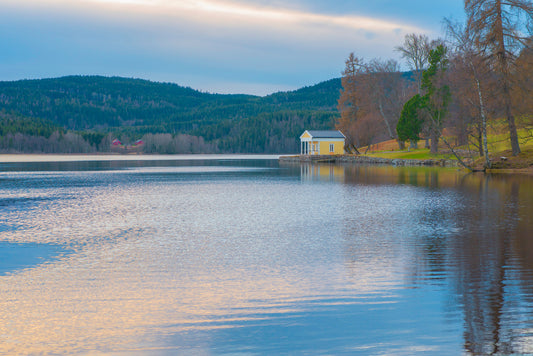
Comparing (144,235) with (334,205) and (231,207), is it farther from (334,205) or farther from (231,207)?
(334,205)

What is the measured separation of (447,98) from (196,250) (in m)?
58.3

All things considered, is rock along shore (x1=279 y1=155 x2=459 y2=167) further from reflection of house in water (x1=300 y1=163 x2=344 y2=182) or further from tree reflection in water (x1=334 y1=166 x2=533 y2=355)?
tree reflection in water (x1=334 y1=166 x2=533 y2=355)

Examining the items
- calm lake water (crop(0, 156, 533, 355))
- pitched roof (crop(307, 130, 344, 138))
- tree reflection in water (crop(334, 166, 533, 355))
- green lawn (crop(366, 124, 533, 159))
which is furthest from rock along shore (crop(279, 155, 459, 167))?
calm lake water (crop(0, 156, 533, 355))

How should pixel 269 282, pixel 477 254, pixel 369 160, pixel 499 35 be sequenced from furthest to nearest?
1. pixel 369 160
2. pixel 499 35
3. pixel 477 254
4. pixel 269 282

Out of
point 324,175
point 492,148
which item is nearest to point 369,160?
point 492,148

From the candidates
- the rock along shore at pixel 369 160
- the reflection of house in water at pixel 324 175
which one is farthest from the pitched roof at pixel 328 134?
the reflection of house in water at pixel 324 175

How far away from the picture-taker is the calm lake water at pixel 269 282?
7.08 metres

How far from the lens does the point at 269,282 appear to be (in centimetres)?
1023

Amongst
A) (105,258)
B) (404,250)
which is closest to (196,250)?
(105,258)

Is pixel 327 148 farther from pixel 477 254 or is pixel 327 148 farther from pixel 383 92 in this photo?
pixel 477 254

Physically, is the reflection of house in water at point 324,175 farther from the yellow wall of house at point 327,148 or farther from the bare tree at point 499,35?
the yellow wall of house at point 327,148

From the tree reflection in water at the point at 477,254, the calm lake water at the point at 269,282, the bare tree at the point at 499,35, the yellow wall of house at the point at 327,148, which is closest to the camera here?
the calm lake water at the point at 269,282

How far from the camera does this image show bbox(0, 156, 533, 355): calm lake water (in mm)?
7082

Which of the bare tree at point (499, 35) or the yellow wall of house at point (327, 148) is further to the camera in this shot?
the yellow wall of house at point (327, 148)
